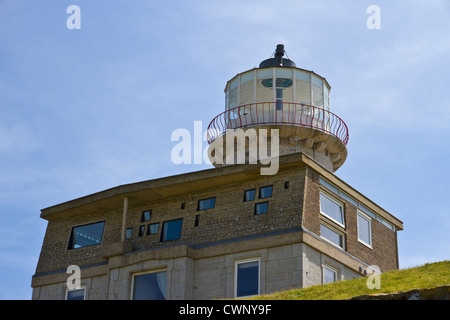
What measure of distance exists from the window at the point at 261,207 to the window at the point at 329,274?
2976 millimetres

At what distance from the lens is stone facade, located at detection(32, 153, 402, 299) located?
1004 inches

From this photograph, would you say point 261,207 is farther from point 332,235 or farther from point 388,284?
point 388,284

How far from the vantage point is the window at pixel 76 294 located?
29.0 m

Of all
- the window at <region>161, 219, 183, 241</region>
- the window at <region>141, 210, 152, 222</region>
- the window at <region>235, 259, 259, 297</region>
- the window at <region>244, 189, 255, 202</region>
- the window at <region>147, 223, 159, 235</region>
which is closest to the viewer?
the window at <region>235, 259, 259, 297</region>

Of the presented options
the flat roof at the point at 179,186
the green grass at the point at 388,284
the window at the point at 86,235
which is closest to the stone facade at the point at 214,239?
the flat roof at the point at 179,186

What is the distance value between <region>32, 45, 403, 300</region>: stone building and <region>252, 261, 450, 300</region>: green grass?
17.3 feet

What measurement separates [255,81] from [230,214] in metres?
8.17

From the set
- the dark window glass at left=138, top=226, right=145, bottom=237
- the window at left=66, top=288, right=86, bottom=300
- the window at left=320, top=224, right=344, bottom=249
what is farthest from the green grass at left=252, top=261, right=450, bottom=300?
the window at left=66, top=288, right=86, bottom=300

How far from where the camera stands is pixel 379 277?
771 inches

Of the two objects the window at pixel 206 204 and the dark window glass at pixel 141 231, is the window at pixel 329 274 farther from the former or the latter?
the dark window glass at pixel 141 231

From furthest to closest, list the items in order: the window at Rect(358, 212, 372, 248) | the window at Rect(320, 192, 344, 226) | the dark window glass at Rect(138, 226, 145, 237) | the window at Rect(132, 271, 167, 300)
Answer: the window at Rect(358, 212, 372, 248) < the dark window glass at Rect(138, 226, 145, 237) < the window at Rect(320, 192, 344, 226) < the window at Rect(132, 271, 167, 300)

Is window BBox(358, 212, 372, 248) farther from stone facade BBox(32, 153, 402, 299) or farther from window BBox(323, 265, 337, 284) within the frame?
window BBox(323, 265, 337, 284)
